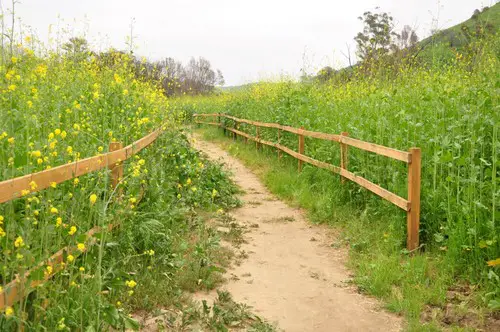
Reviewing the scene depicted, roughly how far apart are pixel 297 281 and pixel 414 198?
1701 millimetres

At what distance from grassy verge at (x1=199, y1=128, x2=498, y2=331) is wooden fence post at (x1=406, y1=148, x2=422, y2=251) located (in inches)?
7.5

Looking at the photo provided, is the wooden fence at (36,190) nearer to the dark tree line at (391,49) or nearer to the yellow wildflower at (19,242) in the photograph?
the yellow wildflower at (19,242)

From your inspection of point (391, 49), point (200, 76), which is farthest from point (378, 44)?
point (200, 76)

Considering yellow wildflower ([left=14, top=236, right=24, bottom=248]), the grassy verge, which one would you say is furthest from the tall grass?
the grassy verge

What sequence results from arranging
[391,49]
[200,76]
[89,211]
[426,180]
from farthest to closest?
[200,76] → [391,49] → [426,180] → [89,211]

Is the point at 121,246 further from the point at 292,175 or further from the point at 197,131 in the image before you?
the point at 197,131

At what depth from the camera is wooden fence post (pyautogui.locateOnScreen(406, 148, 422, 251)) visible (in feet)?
18.9

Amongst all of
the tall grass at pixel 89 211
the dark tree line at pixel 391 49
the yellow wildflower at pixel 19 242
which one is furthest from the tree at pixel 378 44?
the yellow wildflower at pixel 19 242

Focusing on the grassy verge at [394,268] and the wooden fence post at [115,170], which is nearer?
the grassy verge at [394,268]

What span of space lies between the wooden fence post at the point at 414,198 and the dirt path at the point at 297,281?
0.87m

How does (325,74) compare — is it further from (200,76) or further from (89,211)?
(200,76)

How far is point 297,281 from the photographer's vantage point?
5484mm

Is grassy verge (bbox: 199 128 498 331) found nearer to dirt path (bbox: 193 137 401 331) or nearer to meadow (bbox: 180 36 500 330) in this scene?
meadow (bbox: 180 36 500 330)

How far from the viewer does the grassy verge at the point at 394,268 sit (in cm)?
440
